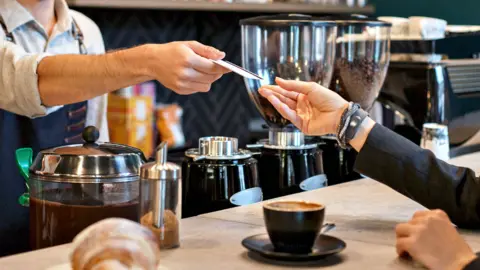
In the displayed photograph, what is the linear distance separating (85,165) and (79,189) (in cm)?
5

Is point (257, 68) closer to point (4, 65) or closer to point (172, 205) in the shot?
point (4, 65)

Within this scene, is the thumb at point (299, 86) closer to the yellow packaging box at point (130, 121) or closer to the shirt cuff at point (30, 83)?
the shirt cuff at point (30, 83)

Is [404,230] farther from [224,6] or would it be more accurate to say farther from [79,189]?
[224,6]

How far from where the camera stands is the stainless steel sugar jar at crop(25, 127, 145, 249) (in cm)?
150

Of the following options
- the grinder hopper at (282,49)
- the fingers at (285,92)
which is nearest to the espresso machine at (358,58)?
the grinder hopper at (282,49)

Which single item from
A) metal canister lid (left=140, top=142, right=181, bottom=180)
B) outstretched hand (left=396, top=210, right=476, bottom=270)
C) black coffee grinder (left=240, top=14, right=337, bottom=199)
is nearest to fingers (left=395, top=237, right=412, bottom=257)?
outstretched hand (left=396, top=210, right=476, bottom=270)

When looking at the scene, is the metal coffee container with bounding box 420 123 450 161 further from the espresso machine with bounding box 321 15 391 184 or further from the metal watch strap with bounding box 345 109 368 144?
the metal watch strap with bounding box 345 109 368 144

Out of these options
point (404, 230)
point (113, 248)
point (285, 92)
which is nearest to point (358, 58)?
point (285, 92)

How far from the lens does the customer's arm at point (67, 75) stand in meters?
1.85

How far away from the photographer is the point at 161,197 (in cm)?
135

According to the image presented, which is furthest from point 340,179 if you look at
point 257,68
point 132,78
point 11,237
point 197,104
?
point 197,104

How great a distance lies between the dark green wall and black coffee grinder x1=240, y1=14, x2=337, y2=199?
255cm

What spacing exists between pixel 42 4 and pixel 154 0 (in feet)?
4.79

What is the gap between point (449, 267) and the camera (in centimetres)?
126
